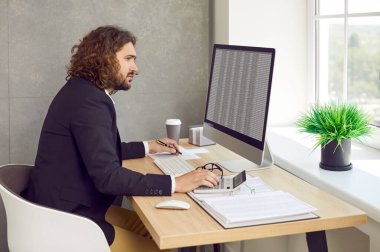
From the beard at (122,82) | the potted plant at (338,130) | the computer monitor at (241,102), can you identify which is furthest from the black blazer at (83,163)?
the potted plant at (338,130)

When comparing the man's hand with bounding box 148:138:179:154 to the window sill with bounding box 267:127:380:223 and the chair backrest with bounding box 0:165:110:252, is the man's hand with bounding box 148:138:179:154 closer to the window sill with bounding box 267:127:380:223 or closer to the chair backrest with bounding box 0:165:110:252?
the window sill with bounding box 267:127:380:223

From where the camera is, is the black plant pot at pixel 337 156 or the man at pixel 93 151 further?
the black plant pot at pixel 337 156

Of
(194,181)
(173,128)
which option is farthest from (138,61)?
(194,181)

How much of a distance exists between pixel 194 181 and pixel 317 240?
0.45m

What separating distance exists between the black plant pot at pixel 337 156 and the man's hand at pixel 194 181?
1.54 ft

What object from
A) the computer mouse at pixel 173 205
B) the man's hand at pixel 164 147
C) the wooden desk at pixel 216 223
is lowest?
the wooden desk at pixel 216 223

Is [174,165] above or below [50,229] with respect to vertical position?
above

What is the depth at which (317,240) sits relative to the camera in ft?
5.91

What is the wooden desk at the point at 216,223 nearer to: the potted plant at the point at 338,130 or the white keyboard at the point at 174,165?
the potted plant at the point at 338,130

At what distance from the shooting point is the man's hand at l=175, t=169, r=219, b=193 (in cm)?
196

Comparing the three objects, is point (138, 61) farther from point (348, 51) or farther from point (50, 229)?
point (50, 229)

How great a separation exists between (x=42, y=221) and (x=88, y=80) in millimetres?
597

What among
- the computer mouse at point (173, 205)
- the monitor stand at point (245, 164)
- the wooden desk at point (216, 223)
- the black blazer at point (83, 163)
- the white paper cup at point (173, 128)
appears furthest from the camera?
the white paper cup at point (173, 128)

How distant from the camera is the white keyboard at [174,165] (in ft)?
7.36
